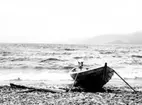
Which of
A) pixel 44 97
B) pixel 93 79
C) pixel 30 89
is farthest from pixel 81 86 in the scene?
pixel 44 97

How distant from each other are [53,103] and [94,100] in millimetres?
1822

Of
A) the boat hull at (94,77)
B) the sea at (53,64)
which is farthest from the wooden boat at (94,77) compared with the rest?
the sea at (53,64)

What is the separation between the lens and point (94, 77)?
14.3m

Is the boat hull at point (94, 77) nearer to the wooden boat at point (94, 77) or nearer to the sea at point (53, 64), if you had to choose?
the wooden boat at point (94, 77)

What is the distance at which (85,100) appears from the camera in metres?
10.0

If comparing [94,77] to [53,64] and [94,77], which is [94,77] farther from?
[53,64]

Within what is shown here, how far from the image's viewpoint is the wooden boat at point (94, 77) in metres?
14.0

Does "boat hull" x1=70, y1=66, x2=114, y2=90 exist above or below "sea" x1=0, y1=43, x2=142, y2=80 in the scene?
above

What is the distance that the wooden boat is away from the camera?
13977 mm

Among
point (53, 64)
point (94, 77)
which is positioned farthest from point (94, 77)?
point (53, 64)

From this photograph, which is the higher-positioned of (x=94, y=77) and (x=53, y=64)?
(x=94, y=77)

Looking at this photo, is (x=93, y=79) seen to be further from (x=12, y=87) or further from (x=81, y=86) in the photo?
(x=12, y=87)

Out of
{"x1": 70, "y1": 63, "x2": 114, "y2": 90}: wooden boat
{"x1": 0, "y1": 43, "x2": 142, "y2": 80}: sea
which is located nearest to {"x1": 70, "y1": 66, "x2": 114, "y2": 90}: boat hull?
{"x1": 70, "y1": 63, "x2": 114, "y2": 90}: wooden boat

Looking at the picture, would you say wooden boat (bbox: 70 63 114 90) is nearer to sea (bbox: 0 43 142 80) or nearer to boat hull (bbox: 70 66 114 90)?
boat hull (bbox: 70 66 114 90)
